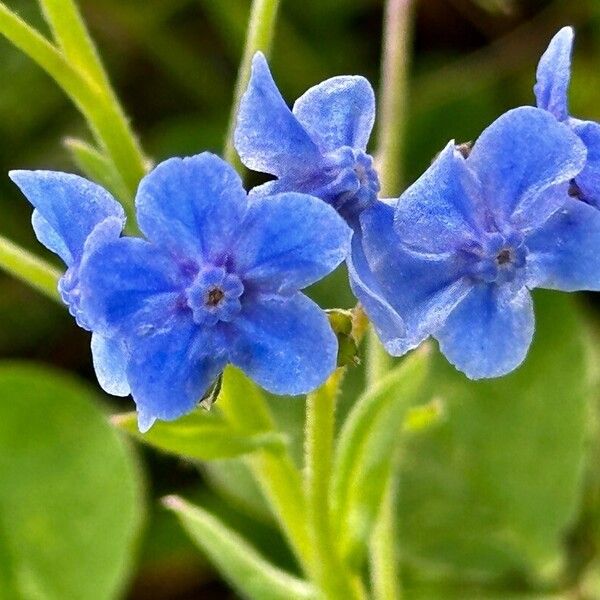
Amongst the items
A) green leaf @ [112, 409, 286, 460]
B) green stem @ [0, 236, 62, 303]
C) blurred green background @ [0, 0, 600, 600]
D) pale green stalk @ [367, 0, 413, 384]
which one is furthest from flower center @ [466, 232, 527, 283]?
blurred green background @ [0, 0, 600, 600]

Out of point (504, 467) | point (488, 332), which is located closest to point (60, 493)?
point (504, 467)

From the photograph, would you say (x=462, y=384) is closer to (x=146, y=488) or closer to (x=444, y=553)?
(x=444, y=553)

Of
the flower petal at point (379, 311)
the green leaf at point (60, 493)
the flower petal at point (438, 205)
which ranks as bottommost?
the green leaf at point (60, 493)

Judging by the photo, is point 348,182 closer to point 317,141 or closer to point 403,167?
point 317,141

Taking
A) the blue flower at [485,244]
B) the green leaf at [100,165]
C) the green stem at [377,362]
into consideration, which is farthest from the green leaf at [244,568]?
the blue flower at [485,244]

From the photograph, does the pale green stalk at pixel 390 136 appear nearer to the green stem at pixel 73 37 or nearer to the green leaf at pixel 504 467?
the green leaf at pixel 504 467

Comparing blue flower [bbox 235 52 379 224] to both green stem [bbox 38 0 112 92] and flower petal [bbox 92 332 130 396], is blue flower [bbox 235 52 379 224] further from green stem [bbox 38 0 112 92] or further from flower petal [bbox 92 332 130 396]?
green stem [bbox 38 0 112 92]

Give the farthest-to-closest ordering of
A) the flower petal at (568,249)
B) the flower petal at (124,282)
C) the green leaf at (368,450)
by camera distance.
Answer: the green leaf at (368,450), the flower petal at (568,249), the flower petal at (124,282)
